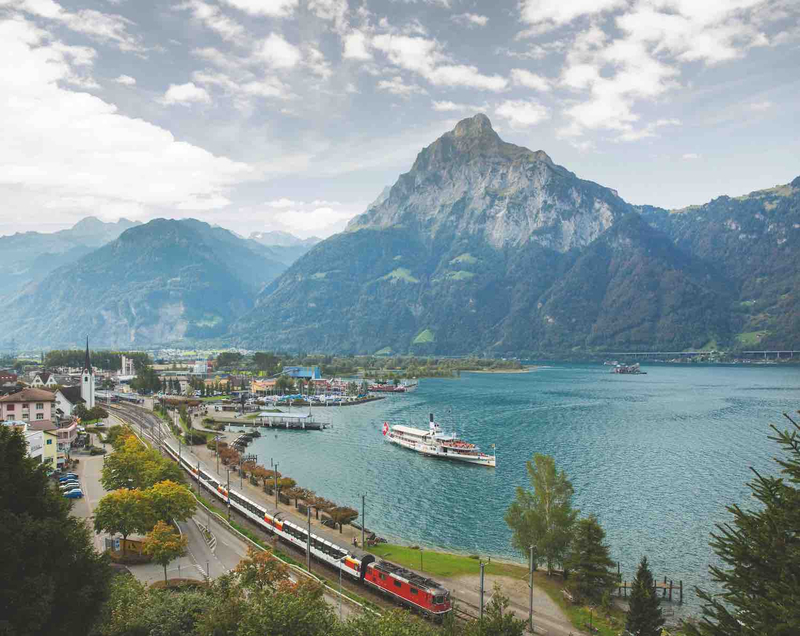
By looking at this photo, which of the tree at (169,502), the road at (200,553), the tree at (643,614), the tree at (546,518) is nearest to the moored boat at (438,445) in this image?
the tree at (546,518)

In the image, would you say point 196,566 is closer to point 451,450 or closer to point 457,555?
point 457,555

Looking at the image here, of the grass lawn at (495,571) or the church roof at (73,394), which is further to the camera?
the church roof at (73,394)

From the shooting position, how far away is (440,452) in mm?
96438

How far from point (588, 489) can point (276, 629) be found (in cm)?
5917

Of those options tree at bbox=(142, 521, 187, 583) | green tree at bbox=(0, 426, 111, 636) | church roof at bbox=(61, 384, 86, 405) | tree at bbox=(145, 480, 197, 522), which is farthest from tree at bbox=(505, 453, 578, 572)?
church roof at bbox=(61, 384, 86, 405)

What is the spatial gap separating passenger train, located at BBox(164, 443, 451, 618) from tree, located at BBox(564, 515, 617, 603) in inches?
422

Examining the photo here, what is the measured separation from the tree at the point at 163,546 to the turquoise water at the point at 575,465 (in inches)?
927

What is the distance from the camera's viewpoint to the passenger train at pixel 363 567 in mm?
35531

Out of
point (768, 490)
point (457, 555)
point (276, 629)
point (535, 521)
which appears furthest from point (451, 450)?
point (768, 490)

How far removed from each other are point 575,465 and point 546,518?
146 feet

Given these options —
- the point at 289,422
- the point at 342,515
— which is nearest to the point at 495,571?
the point at 342,515

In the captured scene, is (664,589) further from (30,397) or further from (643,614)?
(30,397)

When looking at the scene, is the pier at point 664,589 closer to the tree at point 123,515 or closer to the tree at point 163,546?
the tree at point 163,546

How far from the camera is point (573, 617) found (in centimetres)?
3672
